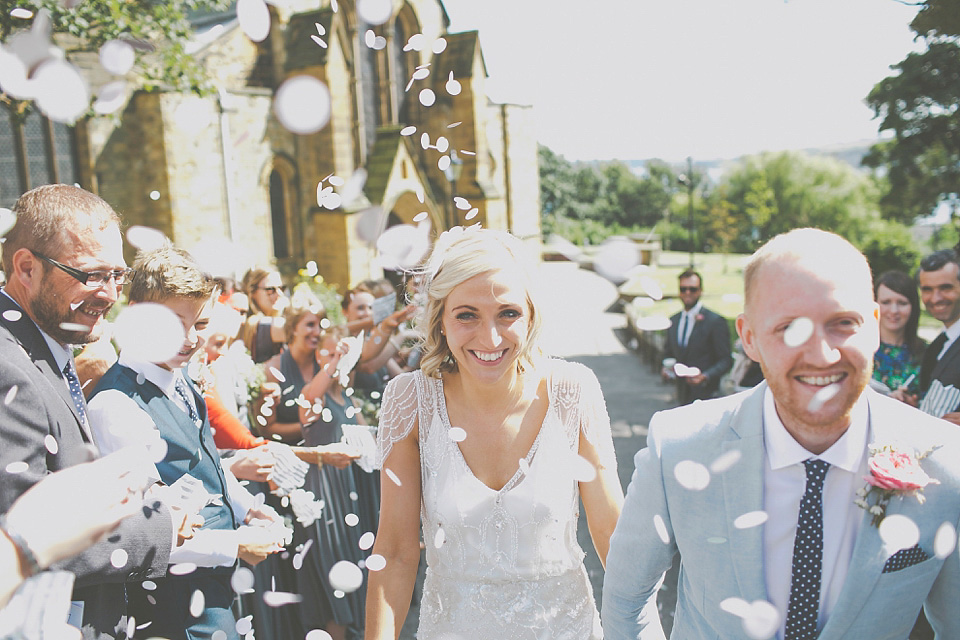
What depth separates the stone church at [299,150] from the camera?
14.9m

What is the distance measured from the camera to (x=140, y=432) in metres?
2.54

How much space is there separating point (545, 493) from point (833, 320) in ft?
3.99

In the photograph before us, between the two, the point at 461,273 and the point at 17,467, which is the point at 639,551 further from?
the point at 17,467

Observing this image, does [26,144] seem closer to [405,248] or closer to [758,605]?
[405,248]

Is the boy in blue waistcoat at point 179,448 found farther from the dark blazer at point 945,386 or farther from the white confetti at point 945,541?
the dark blazer at point 945,386

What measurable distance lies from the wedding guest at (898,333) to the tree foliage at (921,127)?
378cm

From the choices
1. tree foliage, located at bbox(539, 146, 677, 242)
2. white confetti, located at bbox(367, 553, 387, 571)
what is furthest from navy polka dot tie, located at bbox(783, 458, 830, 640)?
tree foliage, located at bbox(539, 146, 677, 242)

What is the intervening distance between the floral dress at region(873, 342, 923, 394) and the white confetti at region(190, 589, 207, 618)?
4.13 metres

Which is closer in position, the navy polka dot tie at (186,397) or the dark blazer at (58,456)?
the dark blazer at (58,456)

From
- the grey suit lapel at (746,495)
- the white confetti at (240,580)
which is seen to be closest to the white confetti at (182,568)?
the white confetti at (240,580)

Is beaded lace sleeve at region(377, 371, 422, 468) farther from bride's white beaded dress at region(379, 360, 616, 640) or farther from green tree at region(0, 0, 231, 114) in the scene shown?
green tree at region(0, 0, 231, 114)

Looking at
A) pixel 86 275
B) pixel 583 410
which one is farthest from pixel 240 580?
pixel 583 410

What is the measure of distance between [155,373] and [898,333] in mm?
4408

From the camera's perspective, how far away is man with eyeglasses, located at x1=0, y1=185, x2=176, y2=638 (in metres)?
2.06
